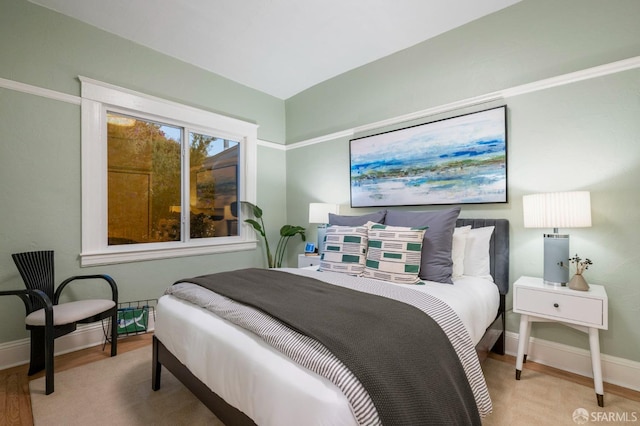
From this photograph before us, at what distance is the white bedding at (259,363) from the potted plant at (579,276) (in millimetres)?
493

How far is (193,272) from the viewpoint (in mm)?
3303

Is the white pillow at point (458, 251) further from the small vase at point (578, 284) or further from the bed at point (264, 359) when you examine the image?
the small vase at point (578, 284)

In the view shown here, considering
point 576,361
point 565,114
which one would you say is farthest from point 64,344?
point 565,114

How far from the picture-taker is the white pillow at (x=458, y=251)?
219 centimetres

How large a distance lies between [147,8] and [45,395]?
2955 mm

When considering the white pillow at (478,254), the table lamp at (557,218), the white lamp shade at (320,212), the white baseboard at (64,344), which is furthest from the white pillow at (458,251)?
the white baseboard at (64,344)

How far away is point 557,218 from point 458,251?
65 cm

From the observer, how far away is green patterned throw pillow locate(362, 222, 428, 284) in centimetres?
200

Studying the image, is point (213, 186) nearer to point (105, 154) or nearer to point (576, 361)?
point (105, 154)

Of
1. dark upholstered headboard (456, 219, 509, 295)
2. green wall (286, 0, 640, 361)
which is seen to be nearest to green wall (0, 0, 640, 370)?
green wall (286, 0, 640, 361)

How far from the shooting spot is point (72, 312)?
82.4 inches

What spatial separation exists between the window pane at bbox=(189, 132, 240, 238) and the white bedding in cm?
173

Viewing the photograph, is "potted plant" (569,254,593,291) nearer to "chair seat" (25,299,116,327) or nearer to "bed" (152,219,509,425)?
"bed" (152,219,509,425)

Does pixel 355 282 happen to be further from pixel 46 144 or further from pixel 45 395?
pixel 46 144
